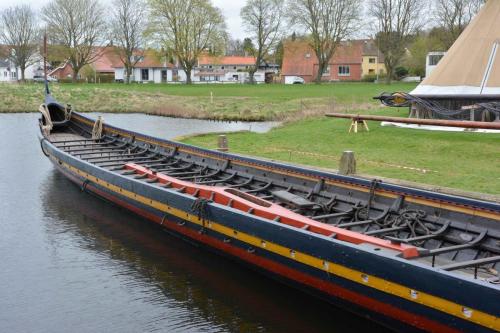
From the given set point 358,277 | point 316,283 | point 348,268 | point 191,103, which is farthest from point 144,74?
point 358,277

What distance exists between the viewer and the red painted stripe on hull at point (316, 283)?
6.75 metres

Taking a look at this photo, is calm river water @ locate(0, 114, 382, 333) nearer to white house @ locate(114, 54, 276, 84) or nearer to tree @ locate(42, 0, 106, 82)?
tree @ locate(42, 0, 106, 82)

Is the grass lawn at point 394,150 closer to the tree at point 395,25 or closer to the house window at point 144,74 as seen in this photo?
the tree at point 395,25

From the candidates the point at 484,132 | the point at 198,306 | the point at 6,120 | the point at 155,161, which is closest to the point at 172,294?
the point at 198,306

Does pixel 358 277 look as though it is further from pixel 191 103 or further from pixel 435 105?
pixel 191 103

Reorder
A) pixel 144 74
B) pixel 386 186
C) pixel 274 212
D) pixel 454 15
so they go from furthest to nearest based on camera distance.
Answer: pixel 144 74 < pixel 454 15 < pixel 386 186 < pixel 274 212

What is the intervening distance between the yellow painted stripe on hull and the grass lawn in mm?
5980

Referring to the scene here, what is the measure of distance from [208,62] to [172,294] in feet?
375

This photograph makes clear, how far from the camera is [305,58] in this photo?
310 ft

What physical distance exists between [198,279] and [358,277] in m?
3.57

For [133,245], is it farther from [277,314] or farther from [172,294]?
[277,314]

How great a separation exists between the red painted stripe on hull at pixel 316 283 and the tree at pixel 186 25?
68.6 meters

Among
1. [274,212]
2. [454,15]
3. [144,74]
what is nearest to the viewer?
[274,212]

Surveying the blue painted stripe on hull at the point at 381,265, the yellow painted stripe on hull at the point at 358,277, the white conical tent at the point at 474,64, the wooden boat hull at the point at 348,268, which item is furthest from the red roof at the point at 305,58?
the blue painted stripe on hull at the point at 381,265
